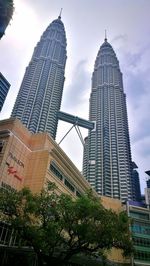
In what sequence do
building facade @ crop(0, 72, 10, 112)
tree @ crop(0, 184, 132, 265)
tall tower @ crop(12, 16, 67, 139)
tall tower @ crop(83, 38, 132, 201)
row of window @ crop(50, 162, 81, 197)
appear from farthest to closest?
tall tower @ crop(83, 38, 132, 201)
tall tower @ crop(12, 16, 67, 139)
building facade @ crop(0, 72, 10, 112)
row of window @ crop(50, 162, 81, 197)
tree @ crop(0, 184, 132, 265)

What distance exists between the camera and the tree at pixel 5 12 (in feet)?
72.8

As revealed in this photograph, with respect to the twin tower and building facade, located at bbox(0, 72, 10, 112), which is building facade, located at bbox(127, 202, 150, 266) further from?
building facade, located at bbox(0, 72, 10, 112)

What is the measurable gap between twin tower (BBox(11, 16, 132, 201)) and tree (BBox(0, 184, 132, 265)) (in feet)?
241

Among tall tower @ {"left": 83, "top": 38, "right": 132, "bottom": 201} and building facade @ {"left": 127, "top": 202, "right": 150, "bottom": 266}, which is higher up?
tall tower @ {"left": 83, "top": 38, "right": 132, "bottom": 201}

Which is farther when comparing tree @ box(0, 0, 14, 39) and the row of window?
the row of window

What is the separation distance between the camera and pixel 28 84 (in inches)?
4355

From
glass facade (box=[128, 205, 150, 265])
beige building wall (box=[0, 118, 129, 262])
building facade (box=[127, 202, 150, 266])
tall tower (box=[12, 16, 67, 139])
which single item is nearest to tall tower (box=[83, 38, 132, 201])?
tall tower (box=[12, 16, 67, 139])

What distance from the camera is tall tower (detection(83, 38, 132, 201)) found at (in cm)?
11250

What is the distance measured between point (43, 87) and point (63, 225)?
93.3 meters

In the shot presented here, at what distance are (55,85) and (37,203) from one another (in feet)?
311

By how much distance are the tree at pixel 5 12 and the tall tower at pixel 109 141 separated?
9644cm

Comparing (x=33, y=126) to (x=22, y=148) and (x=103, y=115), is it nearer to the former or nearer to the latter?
(x=103, y=115)

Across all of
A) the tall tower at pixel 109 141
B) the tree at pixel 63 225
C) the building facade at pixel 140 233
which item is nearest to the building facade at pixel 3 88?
the tall tower at pixel 109 141

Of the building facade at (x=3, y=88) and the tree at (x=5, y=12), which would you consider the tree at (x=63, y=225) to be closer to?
the tree at (x=5, y=12)
